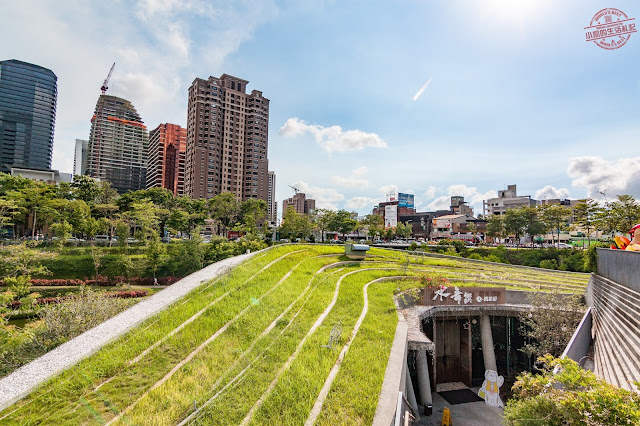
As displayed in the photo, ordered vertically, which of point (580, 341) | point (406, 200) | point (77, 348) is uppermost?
point (406, 200)

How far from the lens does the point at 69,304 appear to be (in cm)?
1210

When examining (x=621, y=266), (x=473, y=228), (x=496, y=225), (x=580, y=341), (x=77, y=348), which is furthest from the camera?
(x=473, y=228)

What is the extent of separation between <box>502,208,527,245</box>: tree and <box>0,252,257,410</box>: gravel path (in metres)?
61.1

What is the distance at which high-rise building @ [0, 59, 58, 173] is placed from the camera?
11512 cm

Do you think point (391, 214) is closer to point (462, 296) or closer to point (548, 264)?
point (548, 264)

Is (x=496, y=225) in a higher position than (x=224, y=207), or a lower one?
lower

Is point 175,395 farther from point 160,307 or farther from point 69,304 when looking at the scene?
point 69,304

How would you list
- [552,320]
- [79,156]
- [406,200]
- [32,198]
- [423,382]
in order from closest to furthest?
1. [423,382]
2. [552,320]
3. [32,198]
4. [406,200]
5. [79,156]

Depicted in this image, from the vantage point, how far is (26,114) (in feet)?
393

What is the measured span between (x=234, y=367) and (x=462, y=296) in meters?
15.9

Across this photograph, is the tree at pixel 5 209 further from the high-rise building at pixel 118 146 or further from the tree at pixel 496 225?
the high-rise building at pixel 118 146

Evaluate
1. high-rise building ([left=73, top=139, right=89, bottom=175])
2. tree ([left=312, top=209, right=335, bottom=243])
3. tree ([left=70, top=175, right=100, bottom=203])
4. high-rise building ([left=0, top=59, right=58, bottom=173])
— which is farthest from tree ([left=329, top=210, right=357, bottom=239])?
high-rise building ([left=73, top=139, right=89, bottom=175])

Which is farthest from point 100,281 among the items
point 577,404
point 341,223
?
point 577,404

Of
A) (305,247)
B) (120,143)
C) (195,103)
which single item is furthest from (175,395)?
(120,143)
